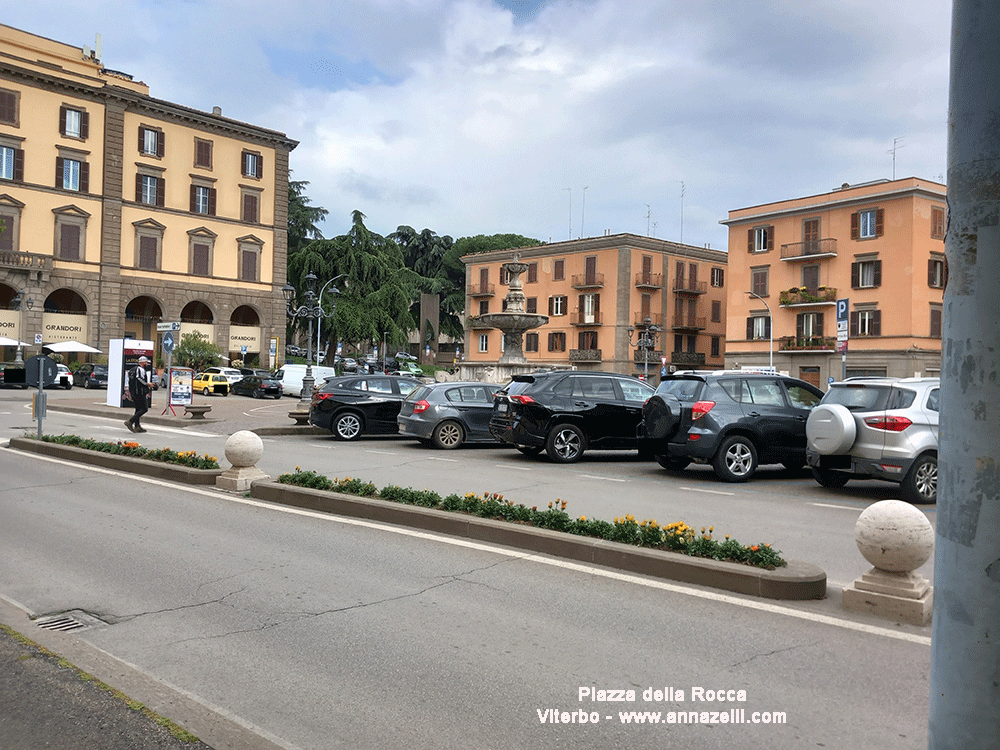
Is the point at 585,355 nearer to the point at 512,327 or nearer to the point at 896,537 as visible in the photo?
the point at 512,327

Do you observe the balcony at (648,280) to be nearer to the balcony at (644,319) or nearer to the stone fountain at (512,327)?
the balcony at (644,319)

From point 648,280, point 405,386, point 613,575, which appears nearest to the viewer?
point 613,575

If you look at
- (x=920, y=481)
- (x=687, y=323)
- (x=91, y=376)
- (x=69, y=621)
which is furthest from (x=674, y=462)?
(x=687, y=323)

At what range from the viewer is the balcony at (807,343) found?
1978 inches

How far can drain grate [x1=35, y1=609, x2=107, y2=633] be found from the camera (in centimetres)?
524

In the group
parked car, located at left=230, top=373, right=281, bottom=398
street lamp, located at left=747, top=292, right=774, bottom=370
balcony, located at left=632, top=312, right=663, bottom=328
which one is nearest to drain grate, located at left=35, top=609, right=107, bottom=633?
parked car, located at left=230, top=373, right=281, bottom=398

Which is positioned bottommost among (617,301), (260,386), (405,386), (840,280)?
(260,386)

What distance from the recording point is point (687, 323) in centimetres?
6469

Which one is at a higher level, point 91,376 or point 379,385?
point 379,385

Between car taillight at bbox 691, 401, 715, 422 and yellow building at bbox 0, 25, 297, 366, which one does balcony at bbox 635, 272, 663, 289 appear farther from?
car taillight at bbox 691, 401, 715, 422

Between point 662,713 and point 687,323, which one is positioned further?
point 687,323

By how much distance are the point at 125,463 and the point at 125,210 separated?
4746 centimetres

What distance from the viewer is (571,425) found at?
14828mm

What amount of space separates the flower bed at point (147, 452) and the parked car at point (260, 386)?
2526 centimetres
